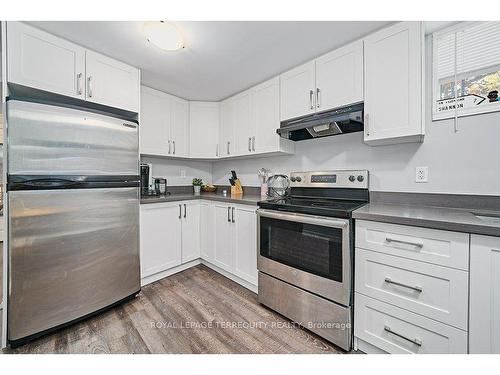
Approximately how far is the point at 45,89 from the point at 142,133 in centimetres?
93

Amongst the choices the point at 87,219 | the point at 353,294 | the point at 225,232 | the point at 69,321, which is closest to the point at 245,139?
the point at 225,232

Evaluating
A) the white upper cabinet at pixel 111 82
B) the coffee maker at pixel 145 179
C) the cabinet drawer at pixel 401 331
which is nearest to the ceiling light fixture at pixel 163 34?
the white upper cabinet at pixel 111 82

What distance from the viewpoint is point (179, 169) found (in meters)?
3.11

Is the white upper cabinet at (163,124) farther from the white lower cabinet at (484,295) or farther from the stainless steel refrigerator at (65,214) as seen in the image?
the white lower cabinet at (484,295)

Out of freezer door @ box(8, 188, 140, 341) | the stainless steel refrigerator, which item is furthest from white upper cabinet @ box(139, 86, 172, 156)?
freezer door @ box(8, 188, 140, 341)

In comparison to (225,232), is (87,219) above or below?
above

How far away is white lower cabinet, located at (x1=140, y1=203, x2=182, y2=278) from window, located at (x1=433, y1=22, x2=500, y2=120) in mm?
2588

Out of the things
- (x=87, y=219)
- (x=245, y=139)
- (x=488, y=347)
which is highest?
(x=245, y=139)

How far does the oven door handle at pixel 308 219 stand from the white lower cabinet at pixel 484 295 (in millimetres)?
587

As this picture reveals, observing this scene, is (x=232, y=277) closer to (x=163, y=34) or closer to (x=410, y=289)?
(x=410, y=289)

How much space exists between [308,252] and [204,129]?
2198mm

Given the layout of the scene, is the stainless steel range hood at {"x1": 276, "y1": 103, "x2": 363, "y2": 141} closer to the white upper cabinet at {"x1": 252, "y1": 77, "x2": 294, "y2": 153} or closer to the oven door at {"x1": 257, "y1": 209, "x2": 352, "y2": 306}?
the white upper cabinet at {"x1": 252, "y1": 77, "x2": 294, "y2": 153}

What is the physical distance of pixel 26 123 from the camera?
4.50ft
